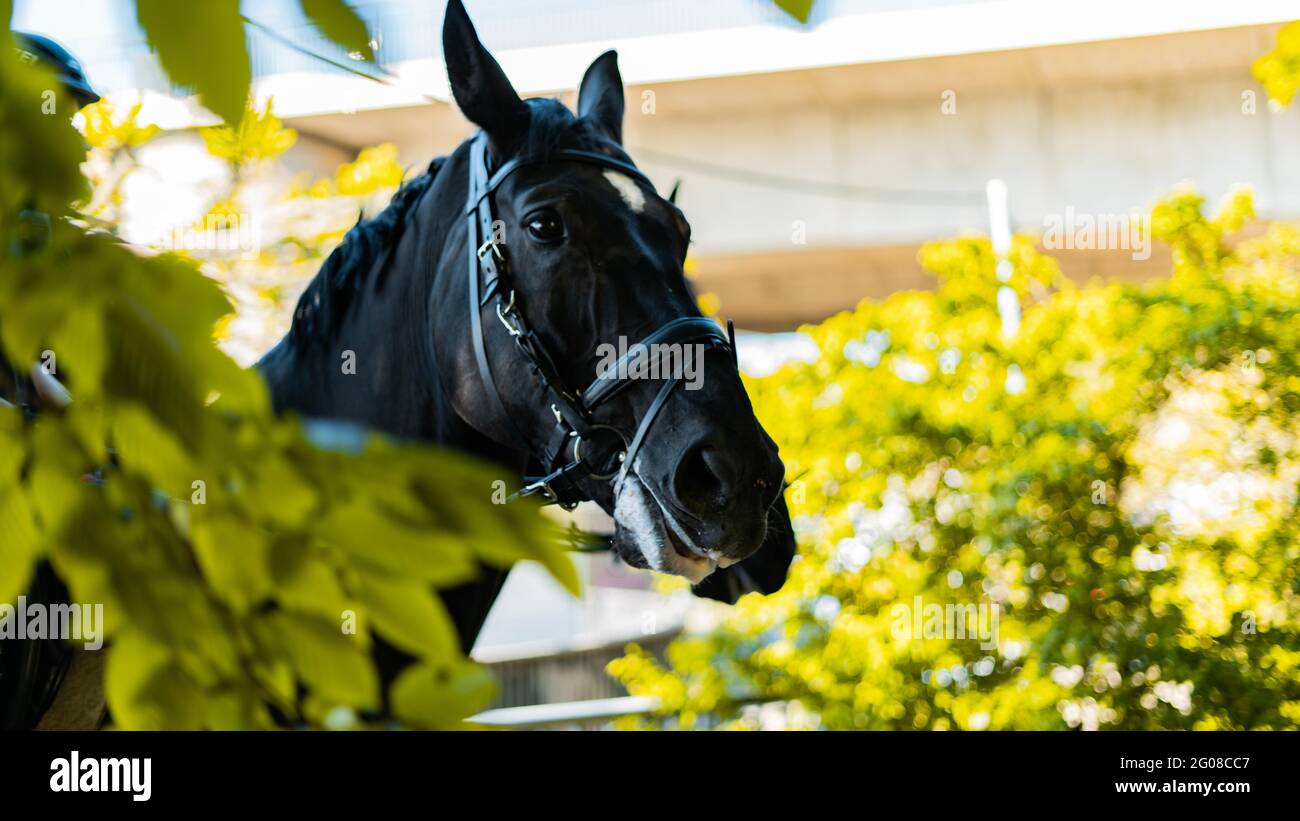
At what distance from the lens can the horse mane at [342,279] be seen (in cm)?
263

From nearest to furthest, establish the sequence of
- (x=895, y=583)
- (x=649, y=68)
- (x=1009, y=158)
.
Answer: (x=895, y=583), (x=649, y=68), (x=1009, y=158)

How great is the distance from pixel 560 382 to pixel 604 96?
2.70 feet

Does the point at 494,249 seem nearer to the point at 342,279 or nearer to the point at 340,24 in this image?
the point at 342,279

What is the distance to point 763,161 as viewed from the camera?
1236 centimetres

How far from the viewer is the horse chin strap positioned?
7.44 ft

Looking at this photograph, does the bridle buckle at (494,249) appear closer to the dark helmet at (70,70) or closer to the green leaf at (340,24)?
the dark helmet at (70,70)

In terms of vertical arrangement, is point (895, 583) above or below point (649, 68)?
below

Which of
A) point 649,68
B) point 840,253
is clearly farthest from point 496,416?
point 840,253

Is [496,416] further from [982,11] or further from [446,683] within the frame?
[982,11]

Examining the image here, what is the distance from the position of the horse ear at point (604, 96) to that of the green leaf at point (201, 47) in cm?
184

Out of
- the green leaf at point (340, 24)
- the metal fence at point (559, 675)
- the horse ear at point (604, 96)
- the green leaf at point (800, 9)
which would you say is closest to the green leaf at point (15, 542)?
the green leaf at point (340, 24)

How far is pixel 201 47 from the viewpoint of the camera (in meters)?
0.94

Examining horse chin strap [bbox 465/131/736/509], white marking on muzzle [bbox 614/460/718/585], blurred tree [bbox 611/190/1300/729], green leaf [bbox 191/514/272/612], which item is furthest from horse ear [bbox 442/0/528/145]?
blurred tree [bbox 611/190/1300/729]
